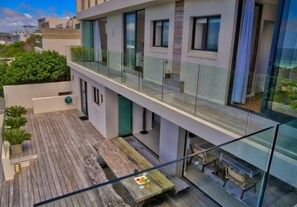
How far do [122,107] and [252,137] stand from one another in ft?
24.6

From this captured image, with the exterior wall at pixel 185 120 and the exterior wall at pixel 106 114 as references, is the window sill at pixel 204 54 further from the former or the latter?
the exterior wall at pixel 106 114

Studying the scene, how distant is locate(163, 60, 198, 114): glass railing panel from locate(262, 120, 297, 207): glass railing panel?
2.09 metres

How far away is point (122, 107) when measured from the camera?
34.7ft

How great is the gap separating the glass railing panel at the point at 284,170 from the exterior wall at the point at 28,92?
14.4m

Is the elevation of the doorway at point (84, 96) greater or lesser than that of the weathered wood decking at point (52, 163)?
greater

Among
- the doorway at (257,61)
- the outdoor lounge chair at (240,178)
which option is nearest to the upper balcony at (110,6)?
the doorway at (257,61)

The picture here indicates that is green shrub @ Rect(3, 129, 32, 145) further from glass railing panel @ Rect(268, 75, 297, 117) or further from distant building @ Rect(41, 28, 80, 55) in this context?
distant building @ Rect(41, 28, 80, 55)

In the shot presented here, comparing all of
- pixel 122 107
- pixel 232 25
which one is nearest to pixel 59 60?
pixel 122 107

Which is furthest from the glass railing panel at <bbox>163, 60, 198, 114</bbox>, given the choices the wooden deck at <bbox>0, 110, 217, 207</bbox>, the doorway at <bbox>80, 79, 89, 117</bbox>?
the doorway at <bbox>80, 79, 89, 117</bbox>

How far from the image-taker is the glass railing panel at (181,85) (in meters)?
5.55

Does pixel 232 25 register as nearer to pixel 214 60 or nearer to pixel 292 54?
pixel 214 60

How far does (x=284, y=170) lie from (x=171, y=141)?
14.0 ft

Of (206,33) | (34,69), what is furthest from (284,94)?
(34,69)

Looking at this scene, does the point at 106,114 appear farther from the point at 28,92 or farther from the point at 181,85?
the point at 28,92
